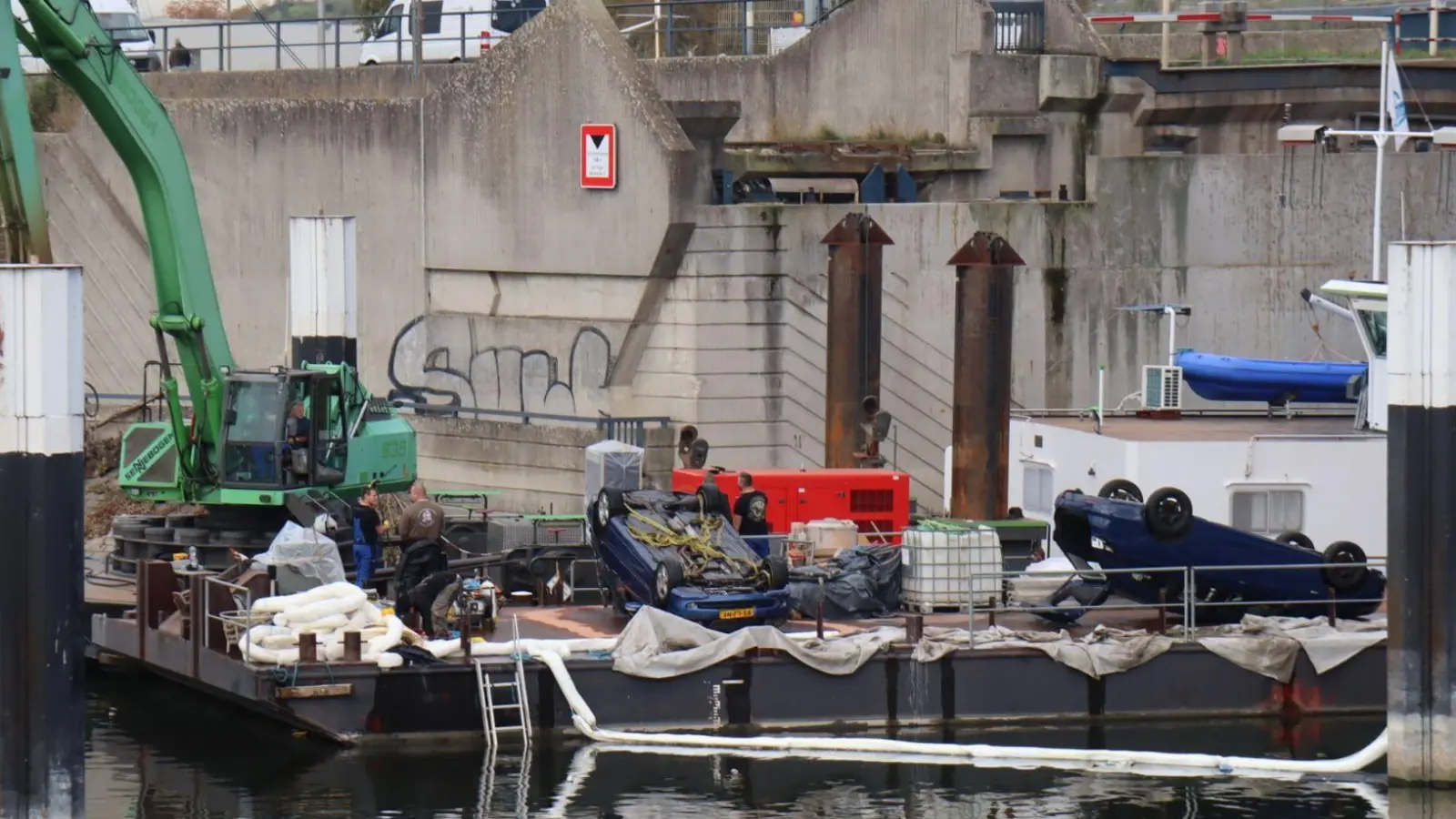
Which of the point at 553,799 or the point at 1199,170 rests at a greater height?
the point at 1199,170

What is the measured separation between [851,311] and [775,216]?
2.29 metres

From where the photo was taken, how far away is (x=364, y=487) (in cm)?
2719

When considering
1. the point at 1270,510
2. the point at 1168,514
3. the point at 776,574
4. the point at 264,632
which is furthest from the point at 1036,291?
the point at 264,632

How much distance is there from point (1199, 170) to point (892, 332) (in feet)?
15.5

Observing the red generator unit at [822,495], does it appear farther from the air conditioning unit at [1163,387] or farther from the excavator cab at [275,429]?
the air conditioning unit at [1163,387]

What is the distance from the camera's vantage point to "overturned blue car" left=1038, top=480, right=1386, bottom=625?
915 inches

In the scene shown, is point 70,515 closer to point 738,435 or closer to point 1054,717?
point 1054,717

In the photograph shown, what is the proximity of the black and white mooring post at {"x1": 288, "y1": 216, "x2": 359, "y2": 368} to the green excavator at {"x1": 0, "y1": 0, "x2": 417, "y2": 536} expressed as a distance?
5120 millimetres

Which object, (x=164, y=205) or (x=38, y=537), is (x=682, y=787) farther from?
(x=164, y=205)

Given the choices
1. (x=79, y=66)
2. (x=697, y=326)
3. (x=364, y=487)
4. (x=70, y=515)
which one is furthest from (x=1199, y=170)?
(x=70, y=515)

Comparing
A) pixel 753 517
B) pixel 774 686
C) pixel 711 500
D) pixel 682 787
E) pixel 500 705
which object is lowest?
pixel 682 787

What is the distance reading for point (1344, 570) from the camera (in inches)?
927

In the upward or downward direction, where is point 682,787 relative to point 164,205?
downward

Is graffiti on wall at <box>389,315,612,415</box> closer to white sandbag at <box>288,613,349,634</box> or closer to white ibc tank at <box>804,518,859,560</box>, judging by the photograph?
white ibc tank at <box>804,518,859,560</box>
